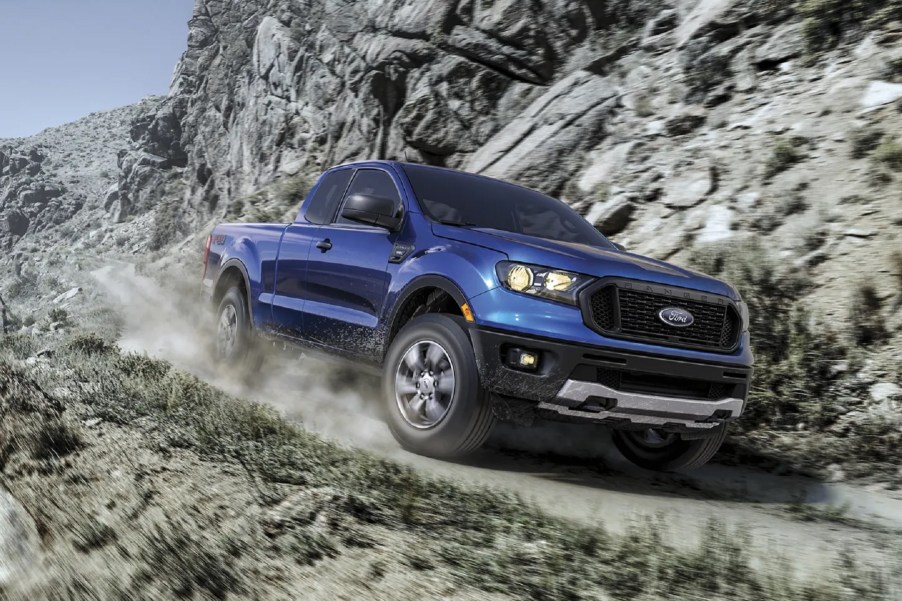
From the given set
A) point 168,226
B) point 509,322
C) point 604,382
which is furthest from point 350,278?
point 168,226

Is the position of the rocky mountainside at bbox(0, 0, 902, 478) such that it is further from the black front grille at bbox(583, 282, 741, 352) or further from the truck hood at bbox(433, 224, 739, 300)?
the truck hood at bbox(433, 224, 739, 300)

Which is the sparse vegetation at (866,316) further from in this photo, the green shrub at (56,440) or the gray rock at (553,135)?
the gray rock at (553,135)

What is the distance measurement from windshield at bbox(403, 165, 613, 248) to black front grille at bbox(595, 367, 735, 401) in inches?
53.1

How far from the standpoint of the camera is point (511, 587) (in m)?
2.58

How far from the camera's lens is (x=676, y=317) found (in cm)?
443

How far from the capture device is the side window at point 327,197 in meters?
6.38

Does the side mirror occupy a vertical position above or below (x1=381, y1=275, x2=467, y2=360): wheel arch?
above

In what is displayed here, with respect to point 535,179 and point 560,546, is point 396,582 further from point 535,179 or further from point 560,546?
point 535,179

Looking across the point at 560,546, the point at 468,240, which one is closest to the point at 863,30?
the point at 468,240

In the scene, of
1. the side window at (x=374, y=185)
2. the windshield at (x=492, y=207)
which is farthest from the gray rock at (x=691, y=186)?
the side window at (x=374, y=185)

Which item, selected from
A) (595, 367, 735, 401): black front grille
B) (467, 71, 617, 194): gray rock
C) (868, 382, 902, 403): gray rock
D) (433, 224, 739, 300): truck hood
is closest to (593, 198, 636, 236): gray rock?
(467, 71, 617, 194): gray rock

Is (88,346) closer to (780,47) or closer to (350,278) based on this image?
(350,278)

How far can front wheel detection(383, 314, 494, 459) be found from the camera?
4414mm

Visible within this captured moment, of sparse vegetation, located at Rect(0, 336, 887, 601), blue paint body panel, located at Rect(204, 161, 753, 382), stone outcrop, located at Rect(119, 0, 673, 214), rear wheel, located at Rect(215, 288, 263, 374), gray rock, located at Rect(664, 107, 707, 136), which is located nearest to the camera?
sparse vegetation, located at Rect(0, 336, 887, 601)
